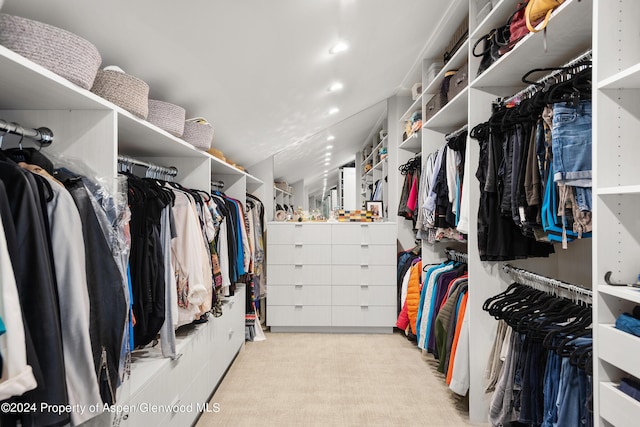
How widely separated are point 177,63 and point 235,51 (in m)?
0.28

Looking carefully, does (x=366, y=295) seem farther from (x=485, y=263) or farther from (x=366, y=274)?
(x=485, y=263)

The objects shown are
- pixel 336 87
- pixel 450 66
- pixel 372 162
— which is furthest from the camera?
pixel 372 162

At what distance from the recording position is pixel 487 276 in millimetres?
2059

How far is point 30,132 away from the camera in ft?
3.68

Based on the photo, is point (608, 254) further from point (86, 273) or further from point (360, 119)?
point (360, 119)

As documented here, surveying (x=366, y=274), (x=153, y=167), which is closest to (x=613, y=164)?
(x=153, y=167)

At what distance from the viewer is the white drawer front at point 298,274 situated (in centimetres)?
366

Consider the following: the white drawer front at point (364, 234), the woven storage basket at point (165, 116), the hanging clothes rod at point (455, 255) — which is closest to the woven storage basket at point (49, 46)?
the woven storage basket at point (165, 116)

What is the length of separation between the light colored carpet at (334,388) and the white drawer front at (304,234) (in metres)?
0.94

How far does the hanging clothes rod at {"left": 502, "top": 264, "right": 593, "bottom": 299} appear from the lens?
57.7 inches

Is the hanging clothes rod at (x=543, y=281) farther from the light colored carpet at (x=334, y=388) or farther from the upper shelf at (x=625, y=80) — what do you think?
the light colored carpet at (x=334, y=388)

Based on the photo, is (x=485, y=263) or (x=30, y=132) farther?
(x=485, y=263)

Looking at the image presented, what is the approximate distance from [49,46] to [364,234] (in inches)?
117

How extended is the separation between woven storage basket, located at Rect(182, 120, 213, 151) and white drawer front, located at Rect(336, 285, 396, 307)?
2.04 meters
